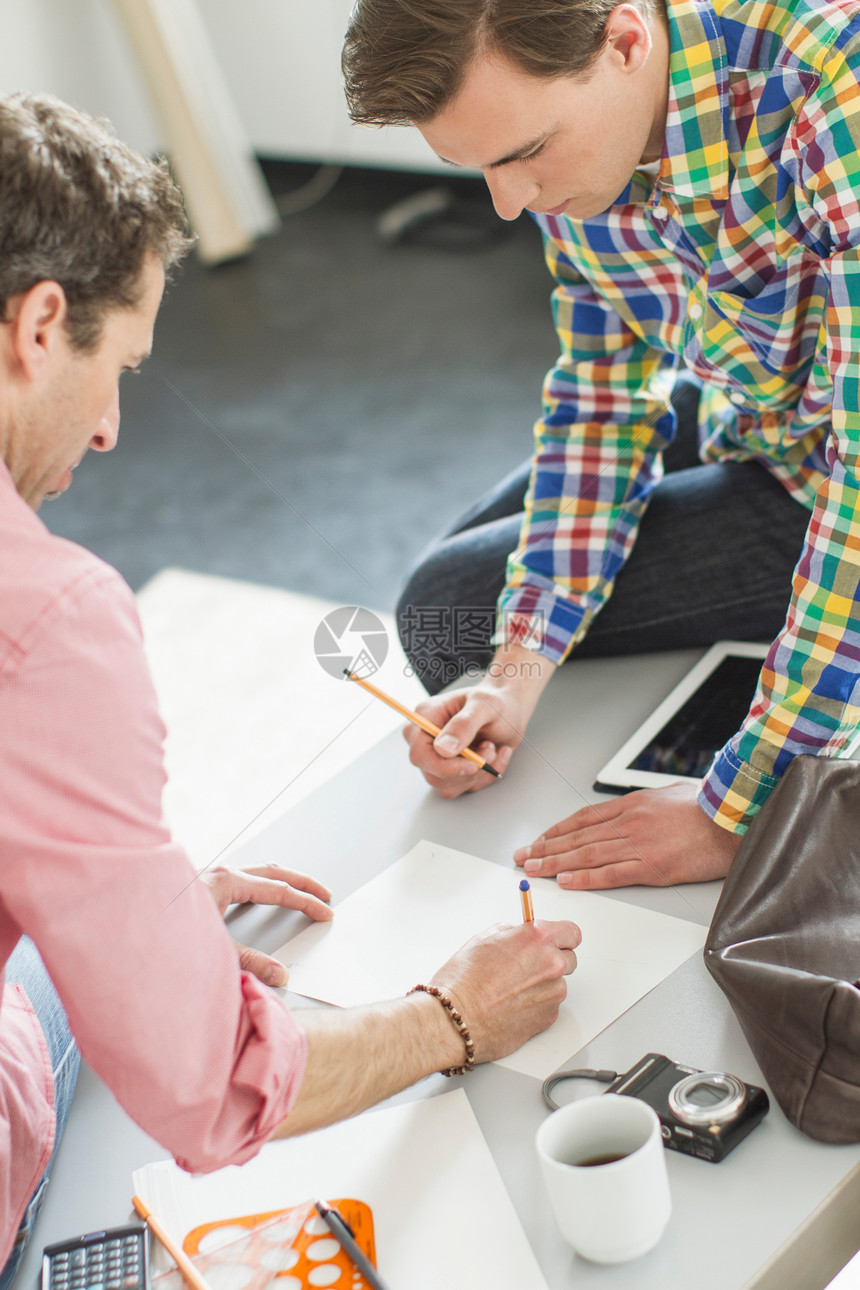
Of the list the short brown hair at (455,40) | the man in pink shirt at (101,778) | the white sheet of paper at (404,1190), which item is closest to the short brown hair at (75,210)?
the man in pink shirt at (101,778)

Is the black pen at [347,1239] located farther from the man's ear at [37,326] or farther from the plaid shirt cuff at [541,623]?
the plaid shirt cuff at [541,623]

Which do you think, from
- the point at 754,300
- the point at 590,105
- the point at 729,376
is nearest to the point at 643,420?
the point at 729,376

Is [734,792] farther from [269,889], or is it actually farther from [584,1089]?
[269,889]

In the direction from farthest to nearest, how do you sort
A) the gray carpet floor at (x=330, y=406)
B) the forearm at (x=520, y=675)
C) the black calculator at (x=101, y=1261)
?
the gray carpet floor at (x=330, y=406) → the forearm at (x=520, y=675) → the black calculator at (x=101, y=1261)

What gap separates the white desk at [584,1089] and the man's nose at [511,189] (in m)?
0.47

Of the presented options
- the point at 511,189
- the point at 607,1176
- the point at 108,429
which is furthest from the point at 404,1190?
the point at 511,189

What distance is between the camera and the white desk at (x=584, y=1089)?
0.67m

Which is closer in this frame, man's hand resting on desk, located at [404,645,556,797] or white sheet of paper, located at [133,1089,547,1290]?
white sheet of paper, located at [133,1089,547,1290]

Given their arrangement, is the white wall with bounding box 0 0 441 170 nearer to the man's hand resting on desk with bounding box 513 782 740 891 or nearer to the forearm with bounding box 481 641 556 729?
the forearm with bounding box 481 641 556 729

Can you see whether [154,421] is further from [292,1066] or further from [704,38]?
[292,1066]

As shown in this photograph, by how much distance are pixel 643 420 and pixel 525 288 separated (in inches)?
93.3

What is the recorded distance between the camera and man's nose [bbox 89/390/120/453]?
2.55 feet

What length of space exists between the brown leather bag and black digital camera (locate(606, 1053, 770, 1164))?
0.07 ft

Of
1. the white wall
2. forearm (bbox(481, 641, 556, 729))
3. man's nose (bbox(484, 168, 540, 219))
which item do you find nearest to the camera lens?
forearm (bbox(481, 641, 556, 729))
